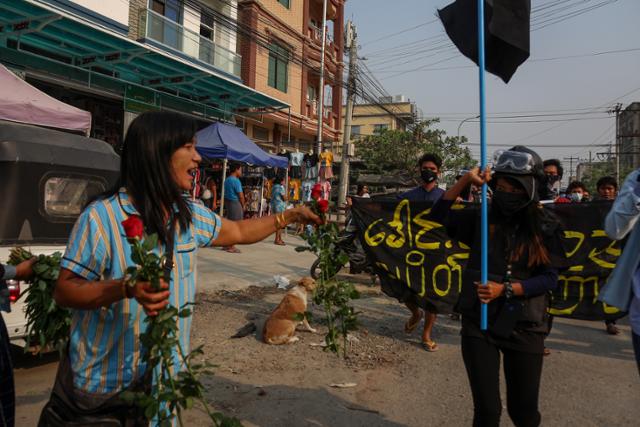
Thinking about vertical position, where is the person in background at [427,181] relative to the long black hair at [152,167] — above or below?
above

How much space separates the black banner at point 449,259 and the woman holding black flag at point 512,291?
2384 mm

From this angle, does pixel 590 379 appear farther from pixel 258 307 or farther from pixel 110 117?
pixel 110 117

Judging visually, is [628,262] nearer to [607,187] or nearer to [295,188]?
[607,187]

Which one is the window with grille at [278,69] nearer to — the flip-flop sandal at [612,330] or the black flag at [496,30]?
the flip-flop sandal at [612,330]

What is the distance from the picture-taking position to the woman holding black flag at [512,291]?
2412mm

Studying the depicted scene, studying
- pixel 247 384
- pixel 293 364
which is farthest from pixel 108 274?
pixel 293 364

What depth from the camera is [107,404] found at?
5.26 feet

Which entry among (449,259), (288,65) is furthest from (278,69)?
(449,259)

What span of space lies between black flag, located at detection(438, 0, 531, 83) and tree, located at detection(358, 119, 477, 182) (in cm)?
2687

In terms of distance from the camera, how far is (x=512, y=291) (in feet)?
7.95

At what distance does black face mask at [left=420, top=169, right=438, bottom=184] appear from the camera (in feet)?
17.1

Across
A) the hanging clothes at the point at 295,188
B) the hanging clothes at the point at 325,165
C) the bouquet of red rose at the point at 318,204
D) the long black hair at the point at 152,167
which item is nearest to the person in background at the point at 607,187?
the bouquet of red rose at the point at 318,204

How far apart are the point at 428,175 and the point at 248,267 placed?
5194 mm

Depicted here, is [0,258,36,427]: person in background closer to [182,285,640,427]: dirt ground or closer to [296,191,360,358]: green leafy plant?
[296,191,360,358]: green leafy plant
